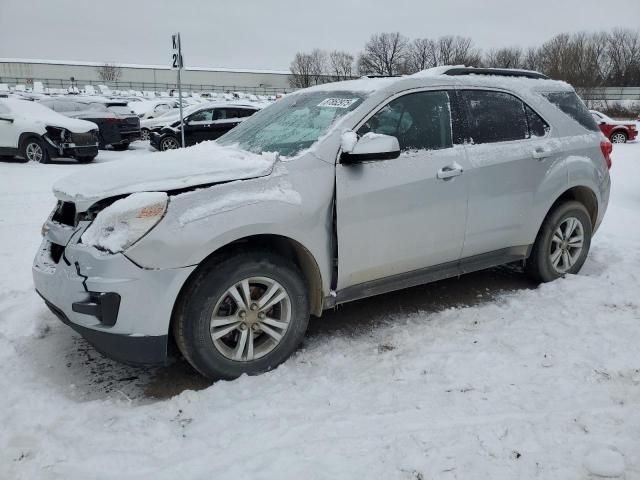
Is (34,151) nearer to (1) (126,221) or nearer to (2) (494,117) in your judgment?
(1) (126,221)

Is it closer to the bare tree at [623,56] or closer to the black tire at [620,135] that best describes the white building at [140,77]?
the bare tree at [623,56]

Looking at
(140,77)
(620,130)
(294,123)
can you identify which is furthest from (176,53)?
(140,77)

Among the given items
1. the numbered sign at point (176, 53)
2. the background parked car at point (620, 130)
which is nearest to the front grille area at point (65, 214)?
the numbered sign at point (176, 53)

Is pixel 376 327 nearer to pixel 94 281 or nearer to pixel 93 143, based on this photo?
pixel 94 281

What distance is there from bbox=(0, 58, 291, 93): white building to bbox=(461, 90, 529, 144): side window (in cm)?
7661

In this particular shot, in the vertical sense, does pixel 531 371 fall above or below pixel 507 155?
below

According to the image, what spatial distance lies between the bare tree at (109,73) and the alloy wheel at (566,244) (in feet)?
283

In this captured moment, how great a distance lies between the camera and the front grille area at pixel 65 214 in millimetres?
3047

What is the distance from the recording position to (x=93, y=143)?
12.2 metres

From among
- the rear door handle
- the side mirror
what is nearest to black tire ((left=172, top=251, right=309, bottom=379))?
the side mirror

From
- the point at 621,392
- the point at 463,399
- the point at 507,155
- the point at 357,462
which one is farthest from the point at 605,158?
the point at 357,462

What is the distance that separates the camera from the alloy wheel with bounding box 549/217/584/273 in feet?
14.8

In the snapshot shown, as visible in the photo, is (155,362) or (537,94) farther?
(537,94)

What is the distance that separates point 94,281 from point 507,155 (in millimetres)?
2994
